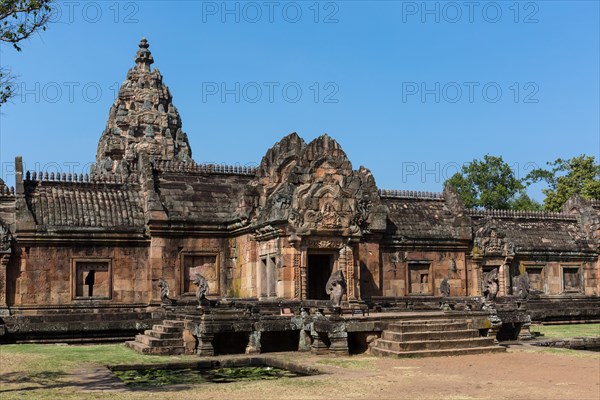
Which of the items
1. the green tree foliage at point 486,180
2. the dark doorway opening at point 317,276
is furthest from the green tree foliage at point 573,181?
the dark doorway opening at point 317,276

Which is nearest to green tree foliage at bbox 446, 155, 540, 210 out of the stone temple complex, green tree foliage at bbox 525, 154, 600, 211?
green tree foliage at bbox 525, 154, 600, 211

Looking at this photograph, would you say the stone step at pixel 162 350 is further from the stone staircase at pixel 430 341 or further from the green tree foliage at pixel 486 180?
the green tree foliage at pixel 486 180

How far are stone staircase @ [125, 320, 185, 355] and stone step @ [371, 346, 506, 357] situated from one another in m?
4.60

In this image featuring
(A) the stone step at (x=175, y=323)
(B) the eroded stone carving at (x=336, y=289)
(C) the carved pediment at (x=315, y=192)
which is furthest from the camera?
(C) the carved pediment at (x=315, y=192)

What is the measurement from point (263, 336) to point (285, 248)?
420 centimetres

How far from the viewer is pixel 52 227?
23.4 metres

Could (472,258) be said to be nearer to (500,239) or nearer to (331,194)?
(500,239)

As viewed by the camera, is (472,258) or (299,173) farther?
(472,258)

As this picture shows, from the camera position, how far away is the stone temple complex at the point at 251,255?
19.9m

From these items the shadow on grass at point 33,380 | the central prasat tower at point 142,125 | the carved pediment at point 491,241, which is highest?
the central prasat tower at point 142,125

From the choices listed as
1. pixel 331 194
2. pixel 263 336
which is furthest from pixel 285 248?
pixel 263 336

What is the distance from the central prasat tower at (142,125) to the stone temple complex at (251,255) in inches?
645

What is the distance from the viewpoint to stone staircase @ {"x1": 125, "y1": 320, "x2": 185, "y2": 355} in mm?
17609

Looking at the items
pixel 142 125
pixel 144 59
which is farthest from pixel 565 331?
pixel 144 59
